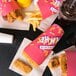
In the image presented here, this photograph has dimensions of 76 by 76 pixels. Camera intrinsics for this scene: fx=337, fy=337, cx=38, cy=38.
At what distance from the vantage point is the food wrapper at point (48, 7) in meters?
1.11

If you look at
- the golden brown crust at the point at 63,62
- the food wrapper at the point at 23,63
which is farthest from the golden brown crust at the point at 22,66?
the golden brown crust at the point at 63,62

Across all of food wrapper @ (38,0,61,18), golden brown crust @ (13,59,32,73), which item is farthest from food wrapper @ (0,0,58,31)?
golden brown crust @ (13,59,32,73)

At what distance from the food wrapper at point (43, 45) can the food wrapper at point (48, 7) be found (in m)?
0.05

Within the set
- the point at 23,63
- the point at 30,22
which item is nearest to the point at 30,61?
the point at 23,63

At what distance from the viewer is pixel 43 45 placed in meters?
1.09

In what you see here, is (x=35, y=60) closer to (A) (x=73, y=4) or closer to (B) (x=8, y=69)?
(B) (x=8, y=69)

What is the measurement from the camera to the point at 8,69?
1104 mm

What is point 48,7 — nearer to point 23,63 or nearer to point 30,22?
point 30,22

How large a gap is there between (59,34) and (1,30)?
0.19m

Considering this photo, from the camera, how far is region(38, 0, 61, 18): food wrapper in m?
1.11

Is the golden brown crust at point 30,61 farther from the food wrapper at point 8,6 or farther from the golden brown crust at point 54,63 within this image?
the food wrapper at point 8,6

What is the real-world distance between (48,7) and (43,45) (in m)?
0.13

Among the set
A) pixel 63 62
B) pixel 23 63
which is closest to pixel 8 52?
pixel 23 63

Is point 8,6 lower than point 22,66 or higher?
higher
